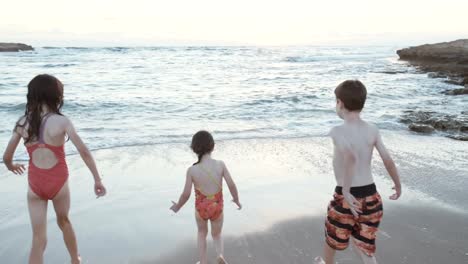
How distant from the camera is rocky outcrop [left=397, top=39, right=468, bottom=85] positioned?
24.3 meters

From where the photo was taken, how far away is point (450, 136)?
891 cm

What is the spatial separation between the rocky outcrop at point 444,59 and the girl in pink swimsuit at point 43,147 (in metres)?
20.2

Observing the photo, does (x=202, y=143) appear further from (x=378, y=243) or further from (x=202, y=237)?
(x=378, y=243)

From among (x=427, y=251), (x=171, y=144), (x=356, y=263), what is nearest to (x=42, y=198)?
(x=356, y=263)

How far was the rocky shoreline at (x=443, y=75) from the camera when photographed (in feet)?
31.4

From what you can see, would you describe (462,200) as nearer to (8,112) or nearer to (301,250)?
(301,250)

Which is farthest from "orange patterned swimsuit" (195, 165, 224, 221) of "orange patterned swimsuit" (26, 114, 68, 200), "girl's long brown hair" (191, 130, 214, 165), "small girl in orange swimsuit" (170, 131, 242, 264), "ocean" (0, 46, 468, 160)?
"ocean" (0, 46, 468, 160)

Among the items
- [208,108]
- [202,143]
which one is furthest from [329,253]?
[208,108]

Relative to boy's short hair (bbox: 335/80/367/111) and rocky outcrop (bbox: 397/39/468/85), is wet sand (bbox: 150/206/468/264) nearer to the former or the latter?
A: boy's short hair (bbox: 335/80/367/111)

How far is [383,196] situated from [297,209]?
118 cm

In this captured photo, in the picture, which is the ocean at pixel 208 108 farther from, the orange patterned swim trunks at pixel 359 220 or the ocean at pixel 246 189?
the orange patterned swim trunks at pixel 359 220

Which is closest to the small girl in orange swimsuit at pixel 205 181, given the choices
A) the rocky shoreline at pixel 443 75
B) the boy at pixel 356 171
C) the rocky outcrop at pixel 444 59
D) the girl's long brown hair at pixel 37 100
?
the boy at pixel 356 171

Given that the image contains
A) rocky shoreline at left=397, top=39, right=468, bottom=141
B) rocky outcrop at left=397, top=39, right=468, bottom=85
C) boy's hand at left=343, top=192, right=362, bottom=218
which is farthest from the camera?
rocky outcrop at left=397, top=39, right=468, bottom=85

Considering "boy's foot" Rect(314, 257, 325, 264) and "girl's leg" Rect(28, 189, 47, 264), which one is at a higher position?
"girl's leg" Rect(28, 189, 47, 264)
